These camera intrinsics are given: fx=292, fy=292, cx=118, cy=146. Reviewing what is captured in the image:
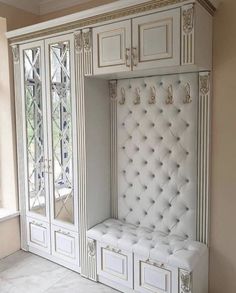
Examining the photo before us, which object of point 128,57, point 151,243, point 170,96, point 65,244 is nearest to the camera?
point 128,57

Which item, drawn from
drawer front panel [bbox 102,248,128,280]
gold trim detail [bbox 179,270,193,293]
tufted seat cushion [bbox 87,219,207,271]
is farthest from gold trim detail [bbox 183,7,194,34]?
drawer front panel [bbox 102,248,128,280]

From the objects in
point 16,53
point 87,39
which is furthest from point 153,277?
point 16,53

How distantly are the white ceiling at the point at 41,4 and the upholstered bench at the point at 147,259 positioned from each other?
2307mm

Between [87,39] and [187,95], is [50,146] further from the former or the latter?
[187,95]

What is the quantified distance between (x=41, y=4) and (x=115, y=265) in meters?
2.84

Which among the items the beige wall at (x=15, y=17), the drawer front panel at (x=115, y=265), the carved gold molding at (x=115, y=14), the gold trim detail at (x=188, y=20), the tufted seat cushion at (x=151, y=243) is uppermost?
the beige wall at (x=15, y=17)

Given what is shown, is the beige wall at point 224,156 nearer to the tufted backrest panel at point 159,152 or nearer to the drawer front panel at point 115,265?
the tufted backrest panel at point 159,152

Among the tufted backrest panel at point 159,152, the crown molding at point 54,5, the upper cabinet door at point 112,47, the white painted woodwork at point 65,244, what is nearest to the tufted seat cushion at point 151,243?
the tufted backrest panel at point 159,152

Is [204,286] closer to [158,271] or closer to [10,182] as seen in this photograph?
[158,271]

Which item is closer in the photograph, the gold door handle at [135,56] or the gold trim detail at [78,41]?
the gold door handle at [135,56]

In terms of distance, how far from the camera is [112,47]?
229cm

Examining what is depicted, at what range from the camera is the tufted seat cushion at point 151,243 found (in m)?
2.14

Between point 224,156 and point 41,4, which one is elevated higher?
point 41,4

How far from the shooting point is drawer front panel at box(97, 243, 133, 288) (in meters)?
2.40
